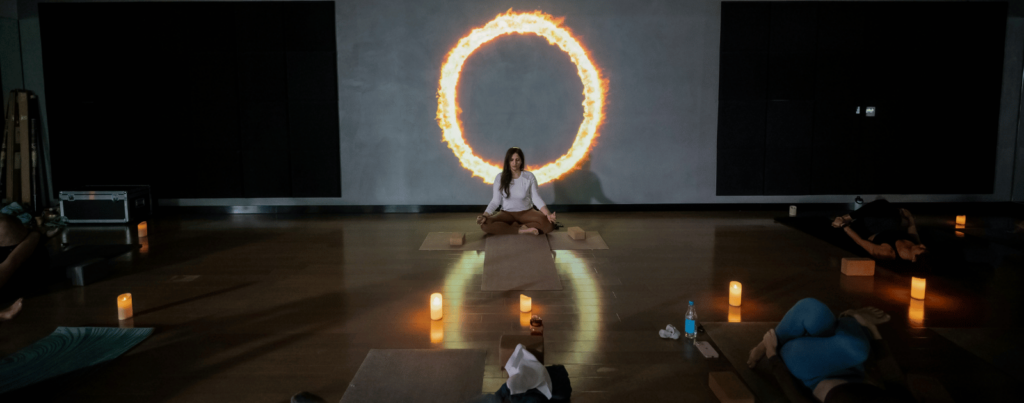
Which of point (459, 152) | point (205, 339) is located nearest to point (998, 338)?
point (205, 339)

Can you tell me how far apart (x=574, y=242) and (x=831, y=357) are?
335 centimetres

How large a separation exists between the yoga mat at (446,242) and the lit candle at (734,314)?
7.61 ft

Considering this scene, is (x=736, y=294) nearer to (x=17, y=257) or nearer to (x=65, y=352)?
(x=65, y=352)

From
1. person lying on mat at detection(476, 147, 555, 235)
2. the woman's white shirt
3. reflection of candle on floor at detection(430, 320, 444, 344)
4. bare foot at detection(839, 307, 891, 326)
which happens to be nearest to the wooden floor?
reflection of candle on floor at detection(430, 320, 444, 344)

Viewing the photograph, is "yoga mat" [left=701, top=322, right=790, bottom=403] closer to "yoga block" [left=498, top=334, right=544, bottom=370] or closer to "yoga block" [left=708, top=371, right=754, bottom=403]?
"yoga block" [left=708, top=371, right=754, bottom=403]

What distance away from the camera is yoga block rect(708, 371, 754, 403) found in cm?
249

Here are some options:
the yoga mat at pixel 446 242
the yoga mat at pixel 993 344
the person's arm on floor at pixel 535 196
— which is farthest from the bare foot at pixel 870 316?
the person's arm on floor at pixel 535 196

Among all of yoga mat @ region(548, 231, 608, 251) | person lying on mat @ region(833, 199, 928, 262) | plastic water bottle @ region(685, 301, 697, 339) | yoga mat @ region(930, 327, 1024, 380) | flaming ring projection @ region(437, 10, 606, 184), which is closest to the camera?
yoga mat @ region(930, 327, 1024, 380)

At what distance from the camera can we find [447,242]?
18.6 feet

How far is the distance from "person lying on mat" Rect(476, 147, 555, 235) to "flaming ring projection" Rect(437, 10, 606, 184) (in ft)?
4.43

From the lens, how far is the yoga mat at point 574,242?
5430 millimetres

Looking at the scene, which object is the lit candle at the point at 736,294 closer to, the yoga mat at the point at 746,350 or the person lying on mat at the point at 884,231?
the yoga mat at the point at 746,350

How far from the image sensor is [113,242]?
588 cm

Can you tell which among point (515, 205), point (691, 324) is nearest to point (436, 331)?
point (691, 324)
